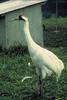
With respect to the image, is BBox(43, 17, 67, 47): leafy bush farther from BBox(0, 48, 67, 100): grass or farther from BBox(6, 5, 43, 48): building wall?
BBox(0, 48, 67, 100): grass

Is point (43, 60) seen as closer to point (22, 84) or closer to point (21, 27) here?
point (22, 84)

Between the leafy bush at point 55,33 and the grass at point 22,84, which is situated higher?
the leafy bush at point 55,33

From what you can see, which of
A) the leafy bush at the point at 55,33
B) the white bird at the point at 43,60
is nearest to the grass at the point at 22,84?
the white bird at the point at 43,60

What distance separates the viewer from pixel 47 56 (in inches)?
287

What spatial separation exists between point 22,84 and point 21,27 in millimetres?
4181

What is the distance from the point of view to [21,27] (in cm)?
1222

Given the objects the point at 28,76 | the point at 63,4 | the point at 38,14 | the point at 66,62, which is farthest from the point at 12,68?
the point at 63,4

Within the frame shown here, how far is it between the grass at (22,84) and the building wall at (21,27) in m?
1.50

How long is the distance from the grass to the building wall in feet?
4.93

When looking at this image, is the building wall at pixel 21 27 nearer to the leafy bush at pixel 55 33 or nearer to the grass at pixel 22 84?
the leafy bush at pixel 55 33

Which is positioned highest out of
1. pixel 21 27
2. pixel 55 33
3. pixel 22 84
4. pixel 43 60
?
pixel 21 27

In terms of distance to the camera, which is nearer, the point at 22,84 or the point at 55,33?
the point at 22,84

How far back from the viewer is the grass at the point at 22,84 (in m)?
7.51

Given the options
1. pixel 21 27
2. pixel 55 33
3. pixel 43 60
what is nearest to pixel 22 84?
pixel 43 60
